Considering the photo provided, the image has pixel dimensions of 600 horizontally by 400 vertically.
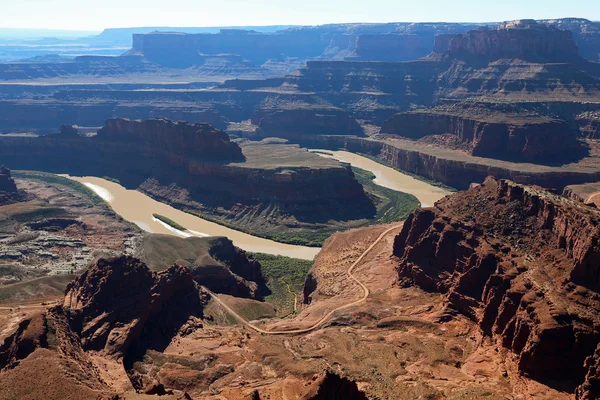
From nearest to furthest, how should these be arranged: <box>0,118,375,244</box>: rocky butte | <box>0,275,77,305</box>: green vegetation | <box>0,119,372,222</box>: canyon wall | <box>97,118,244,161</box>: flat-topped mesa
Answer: <box>0,275,77,305</box>: green vegetation → <box>0,118,375,244</box>: rocky butte → <box>0,119,372,222</box>: canyon wall → <box>97,118,244,161</box>: flat-topped mesa

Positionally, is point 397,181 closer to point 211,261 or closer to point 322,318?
point 211,261

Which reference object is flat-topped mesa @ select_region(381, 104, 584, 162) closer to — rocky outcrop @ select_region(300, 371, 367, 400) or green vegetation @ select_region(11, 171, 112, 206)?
green vegetation @ select_region(11, 171, 112, 206)

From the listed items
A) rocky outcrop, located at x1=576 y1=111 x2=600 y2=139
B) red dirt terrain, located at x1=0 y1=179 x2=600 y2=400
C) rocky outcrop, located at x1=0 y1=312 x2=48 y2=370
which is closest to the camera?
rocky outcrop, located at x1=0 y1=312 x2=48 y2=370

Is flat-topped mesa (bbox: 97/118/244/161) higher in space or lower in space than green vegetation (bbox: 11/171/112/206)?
higher

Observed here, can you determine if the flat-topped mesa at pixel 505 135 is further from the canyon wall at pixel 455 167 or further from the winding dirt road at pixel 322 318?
the winding dirt road at pixel 322 318

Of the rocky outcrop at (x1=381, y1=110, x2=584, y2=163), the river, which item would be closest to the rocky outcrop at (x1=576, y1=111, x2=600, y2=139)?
the rocky outcrop at (x1=381, y1=110, x2=584, y2=163)

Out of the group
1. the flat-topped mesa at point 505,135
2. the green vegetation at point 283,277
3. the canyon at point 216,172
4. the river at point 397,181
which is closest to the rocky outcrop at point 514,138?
the flat-topped mesa at point 505,135

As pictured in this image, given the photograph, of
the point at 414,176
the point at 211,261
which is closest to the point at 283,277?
the point at 211,261
